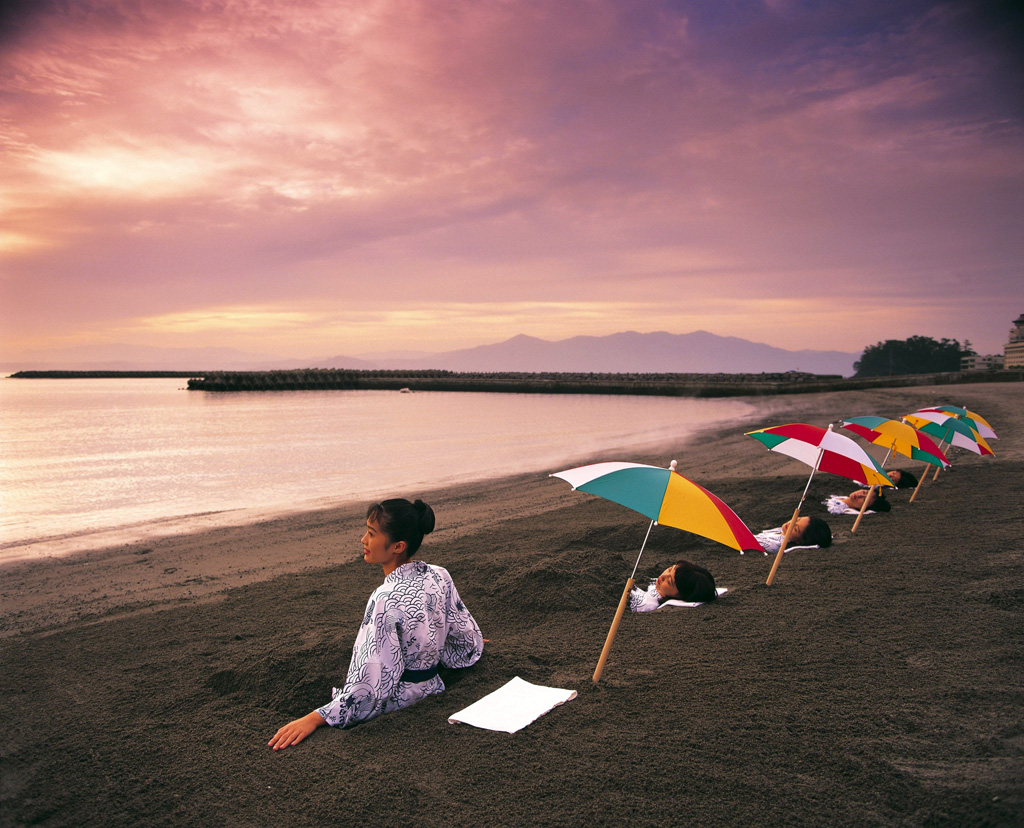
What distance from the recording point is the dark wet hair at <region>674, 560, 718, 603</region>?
6273mm

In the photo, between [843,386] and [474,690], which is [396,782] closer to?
[474,690]

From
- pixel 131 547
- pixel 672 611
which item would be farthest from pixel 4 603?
pixel 672 611

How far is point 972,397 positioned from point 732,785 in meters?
34.5

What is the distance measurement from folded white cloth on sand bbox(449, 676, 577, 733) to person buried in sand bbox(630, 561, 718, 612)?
2.21 meters

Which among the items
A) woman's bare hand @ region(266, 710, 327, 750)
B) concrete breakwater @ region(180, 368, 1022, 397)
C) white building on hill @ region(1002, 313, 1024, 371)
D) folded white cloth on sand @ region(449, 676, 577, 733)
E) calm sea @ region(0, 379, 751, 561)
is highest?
white building on hill @ region(1002, 313, 1024, 371)

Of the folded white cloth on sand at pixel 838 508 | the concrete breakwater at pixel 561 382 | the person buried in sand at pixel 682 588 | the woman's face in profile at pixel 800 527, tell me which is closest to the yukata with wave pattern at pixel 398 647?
the person buried in sand at pixel 682 588

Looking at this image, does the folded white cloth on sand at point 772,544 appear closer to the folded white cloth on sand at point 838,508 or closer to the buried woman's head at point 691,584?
the buried woman's head at point 691,584

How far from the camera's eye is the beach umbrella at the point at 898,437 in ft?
28.2

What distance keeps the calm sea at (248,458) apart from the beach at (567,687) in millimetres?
4984

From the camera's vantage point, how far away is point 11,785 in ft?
12.1

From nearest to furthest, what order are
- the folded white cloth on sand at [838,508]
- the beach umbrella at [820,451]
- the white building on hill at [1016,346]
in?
1. the beach umbrella at [820,451]
2. the folded white cloth on sand at [838,508]
3. the white building on hill at [1016,346]

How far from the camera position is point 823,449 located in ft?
22.1

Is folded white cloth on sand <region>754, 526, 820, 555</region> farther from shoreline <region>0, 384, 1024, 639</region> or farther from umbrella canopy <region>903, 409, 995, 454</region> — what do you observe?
umbrella canopy <region>903, 409, 995, 454</region>

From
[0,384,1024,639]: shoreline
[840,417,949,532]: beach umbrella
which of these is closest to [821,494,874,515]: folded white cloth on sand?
[840,417,949,532]: beach umbrella
